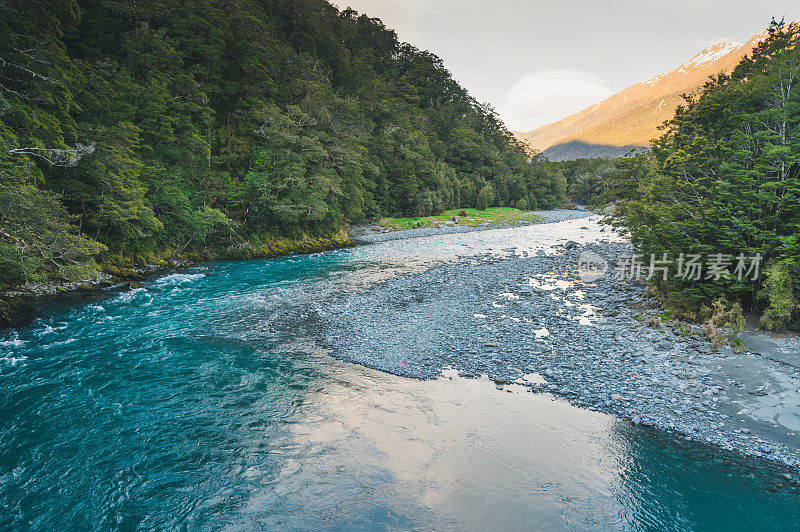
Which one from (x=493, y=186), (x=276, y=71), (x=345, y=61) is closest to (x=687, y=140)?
(x=276, y=71)

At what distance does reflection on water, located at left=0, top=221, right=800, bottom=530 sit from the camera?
246 inches

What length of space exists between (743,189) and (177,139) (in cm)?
3368

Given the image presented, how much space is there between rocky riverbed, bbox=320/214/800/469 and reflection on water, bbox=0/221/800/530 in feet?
Answer: 2.37

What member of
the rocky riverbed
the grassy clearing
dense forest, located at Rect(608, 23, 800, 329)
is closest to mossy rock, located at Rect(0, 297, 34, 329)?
the rocky riverbed

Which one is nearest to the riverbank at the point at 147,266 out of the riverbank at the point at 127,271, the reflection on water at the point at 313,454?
the riverbank at the point at 127,271

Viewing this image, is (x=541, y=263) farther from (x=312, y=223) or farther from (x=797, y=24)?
(x=312, y=223)

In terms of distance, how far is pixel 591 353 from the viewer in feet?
37.9

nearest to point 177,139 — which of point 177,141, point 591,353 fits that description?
point 177,141

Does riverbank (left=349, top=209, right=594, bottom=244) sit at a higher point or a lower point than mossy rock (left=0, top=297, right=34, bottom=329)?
higher

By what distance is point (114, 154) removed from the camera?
19.0 m

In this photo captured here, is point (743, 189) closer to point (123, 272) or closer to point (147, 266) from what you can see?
point (123, 272)

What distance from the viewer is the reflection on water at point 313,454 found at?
20.5 ft

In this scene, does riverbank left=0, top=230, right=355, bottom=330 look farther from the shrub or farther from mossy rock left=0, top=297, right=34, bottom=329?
the shrub

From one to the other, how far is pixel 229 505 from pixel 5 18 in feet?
76.1
